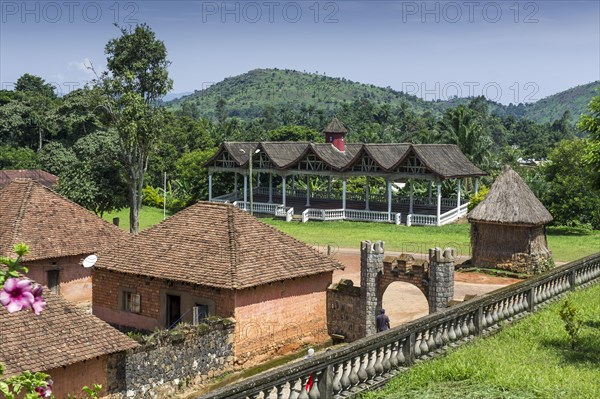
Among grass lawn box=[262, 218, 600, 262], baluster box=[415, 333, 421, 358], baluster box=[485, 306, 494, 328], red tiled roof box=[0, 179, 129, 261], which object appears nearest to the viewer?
baluster box=[415, 333, 421, 358]

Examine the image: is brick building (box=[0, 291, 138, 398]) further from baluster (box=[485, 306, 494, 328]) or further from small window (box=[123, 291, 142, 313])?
baluster (box=[485, 306, 494, 328])

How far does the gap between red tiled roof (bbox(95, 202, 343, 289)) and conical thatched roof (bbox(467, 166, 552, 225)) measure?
9730mm

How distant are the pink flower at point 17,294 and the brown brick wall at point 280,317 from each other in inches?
586

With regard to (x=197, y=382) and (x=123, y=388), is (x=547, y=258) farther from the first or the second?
(x=123, y=388)

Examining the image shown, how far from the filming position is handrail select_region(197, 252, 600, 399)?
830 cm

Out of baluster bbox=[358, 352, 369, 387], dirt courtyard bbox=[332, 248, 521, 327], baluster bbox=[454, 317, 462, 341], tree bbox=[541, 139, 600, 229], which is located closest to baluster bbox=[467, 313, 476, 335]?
baluster bbox=[454, 317, 462, 341]

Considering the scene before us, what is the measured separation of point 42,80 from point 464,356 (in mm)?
106039

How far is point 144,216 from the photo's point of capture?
2154 inches

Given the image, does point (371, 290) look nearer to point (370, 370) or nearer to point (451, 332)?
point (451, 332)

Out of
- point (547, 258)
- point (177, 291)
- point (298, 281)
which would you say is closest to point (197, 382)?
point (177, 291)

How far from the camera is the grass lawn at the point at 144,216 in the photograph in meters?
50.2

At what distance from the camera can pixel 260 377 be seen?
802 cm

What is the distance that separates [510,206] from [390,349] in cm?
2100

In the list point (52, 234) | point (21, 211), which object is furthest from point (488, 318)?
point (21, 211)
